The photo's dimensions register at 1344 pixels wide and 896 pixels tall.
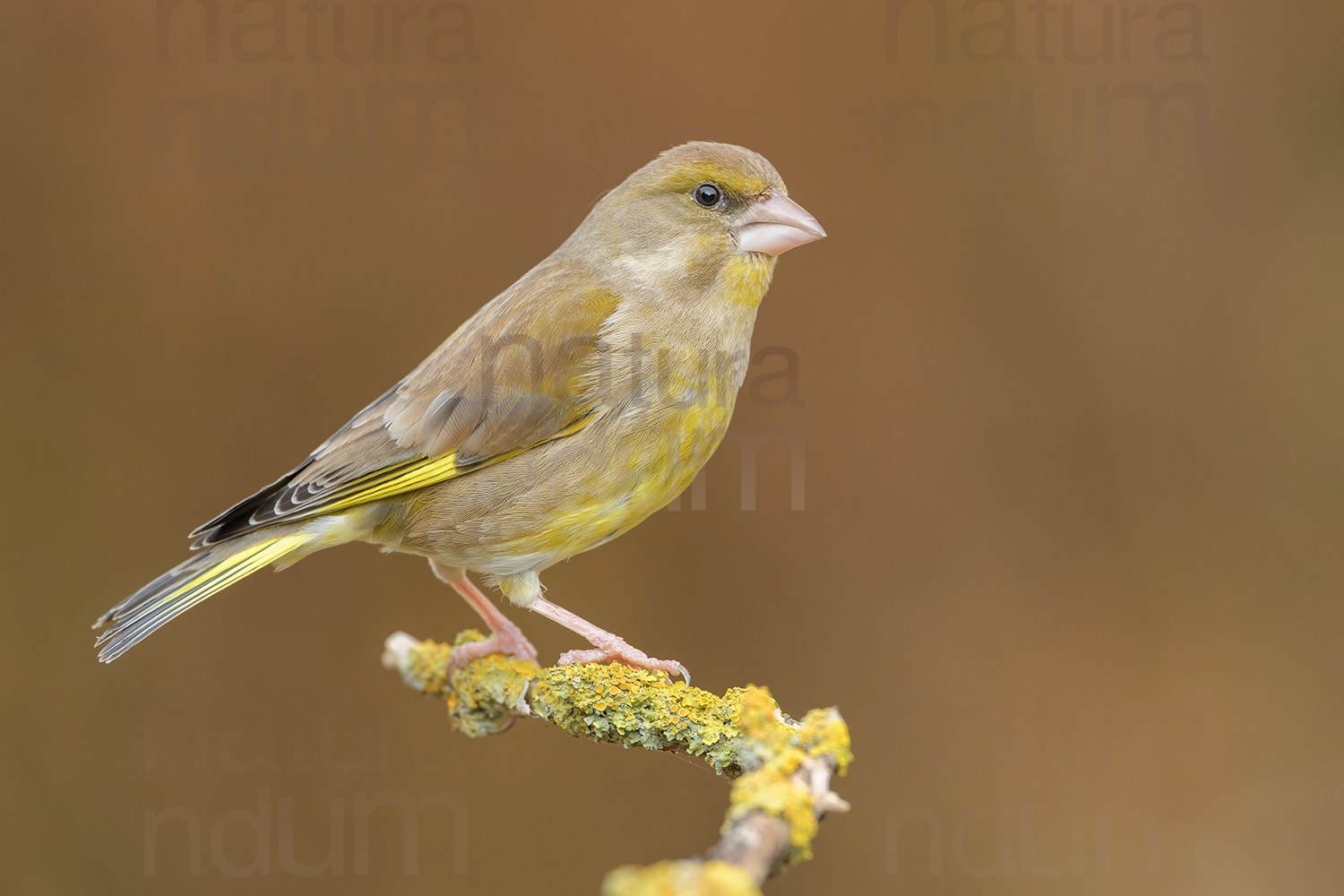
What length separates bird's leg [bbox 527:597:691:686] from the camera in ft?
8.67

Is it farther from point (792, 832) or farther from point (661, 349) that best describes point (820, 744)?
point (661, 349)

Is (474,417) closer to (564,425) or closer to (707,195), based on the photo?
(564,425)

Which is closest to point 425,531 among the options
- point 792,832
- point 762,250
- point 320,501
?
point 320,501

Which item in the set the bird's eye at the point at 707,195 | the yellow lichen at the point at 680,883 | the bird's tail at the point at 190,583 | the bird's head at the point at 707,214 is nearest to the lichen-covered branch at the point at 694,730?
the yellow lichen at the point at 680,883

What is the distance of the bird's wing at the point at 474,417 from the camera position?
2699mm

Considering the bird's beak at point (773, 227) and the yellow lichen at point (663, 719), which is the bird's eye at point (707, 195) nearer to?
the bird's beak at point (773, 227)

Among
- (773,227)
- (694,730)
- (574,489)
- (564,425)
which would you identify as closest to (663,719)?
(694,730)

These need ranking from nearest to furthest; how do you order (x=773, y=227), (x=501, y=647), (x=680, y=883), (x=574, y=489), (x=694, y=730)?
(x=680, y=883)
(x=694, y=730)
(x=574, y=489)
(x=773, y=227)
(x=501, y=647)

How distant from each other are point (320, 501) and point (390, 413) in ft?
1.03

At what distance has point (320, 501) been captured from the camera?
2719 millimetres

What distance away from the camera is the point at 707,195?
110 inches

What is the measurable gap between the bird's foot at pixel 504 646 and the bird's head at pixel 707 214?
1116 millimetres

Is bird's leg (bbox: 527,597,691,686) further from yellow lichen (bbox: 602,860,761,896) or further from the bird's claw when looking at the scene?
yellow lichen (bbox: 602,860,761,896)

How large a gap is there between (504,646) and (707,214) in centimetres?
134
